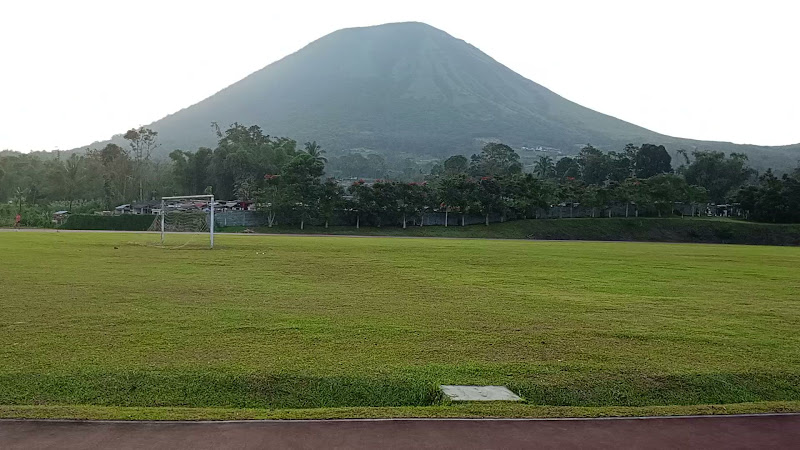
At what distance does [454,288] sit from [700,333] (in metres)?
5.42

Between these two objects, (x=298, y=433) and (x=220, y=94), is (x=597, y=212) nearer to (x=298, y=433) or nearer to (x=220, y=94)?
(x=298, y=433)

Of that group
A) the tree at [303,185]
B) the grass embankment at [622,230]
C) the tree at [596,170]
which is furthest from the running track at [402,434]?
the tree at [596,170]

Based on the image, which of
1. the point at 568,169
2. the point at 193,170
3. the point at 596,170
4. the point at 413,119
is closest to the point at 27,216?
the point at 193,170

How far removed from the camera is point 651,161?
306 feet

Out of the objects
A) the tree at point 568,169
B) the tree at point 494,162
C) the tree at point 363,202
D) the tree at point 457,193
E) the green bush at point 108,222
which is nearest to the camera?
the green bush at point 108,222

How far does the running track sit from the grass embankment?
4646 cm

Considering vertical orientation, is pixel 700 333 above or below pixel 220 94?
below

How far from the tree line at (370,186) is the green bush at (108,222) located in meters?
9.31

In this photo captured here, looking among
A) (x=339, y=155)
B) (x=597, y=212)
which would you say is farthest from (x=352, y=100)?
(x=597, y=212)

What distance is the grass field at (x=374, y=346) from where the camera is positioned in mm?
5297

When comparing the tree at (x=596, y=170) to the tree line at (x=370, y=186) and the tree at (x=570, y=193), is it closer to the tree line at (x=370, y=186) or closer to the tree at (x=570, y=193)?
the tree line at (x=370, y=186)

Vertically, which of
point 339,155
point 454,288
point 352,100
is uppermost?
point 352,100

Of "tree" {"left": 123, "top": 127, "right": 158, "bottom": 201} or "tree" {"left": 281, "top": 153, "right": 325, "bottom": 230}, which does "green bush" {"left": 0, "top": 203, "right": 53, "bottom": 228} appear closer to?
"tree" {"left": 123, "top": 127, "right": 158, "bottom": 201}

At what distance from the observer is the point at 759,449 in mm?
4477
